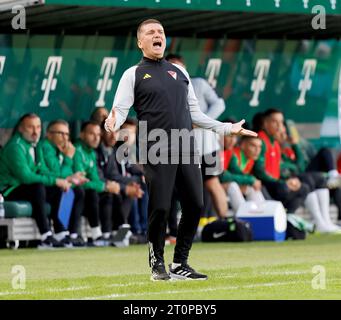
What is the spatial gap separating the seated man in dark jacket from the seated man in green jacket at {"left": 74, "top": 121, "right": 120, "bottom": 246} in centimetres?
10

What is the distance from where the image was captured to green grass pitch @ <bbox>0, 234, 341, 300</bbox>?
10.2 metres

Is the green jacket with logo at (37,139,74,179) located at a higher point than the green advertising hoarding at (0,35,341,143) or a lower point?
lower

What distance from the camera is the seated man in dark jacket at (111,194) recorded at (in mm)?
18000

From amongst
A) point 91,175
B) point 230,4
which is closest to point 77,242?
point 91,175

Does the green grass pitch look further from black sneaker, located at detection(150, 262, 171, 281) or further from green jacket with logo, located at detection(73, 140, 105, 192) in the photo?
green jacket with logo, located at detection(73, 140, 105, 192)

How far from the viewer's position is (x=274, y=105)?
21.0 metres

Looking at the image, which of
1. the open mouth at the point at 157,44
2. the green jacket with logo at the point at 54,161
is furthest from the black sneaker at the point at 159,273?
the green jacket with logo at the point at 54,161

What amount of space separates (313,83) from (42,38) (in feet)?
16.5

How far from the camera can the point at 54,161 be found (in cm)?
1772

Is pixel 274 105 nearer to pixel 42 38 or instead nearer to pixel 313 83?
pixel 313 83

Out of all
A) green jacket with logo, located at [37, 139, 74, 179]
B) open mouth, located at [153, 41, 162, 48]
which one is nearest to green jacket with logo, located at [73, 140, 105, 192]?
green jacket with logo, located at [37, 139, 74, 179]

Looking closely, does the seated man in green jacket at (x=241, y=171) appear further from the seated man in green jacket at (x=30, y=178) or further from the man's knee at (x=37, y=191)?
the man's knee at (x=37, y=191)

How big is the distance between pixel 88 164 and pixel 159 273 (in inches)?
270

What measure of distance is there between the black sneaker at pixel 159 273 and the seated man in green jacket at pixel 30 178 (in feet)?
19.7
